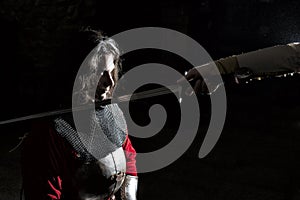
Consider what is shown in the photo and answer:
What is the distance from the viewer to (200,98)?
7.45m

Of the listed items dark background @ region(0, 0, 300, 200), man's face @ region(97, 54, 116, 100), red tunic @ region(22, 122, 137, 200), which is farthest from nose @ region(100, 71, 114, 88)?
red tunic @ region(22, 122, 137, 200)

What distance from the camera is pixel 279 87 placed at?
30.9 ft

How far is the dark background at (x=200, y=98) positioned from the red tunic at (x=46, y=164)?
27 cm

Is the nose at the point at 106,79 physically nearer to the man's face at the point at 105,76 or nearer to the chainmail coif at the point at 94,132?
the man's face at the point at 105,76

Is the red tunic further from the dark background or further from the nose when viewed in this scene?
the nose

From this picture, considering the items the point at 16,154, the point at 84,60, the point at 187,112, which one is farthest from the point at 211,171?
the point at 84,60

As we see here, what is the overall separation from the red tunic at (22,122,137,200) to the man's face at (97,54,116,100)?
0.43 metres

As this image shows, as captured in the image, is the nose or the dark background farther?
the dark background

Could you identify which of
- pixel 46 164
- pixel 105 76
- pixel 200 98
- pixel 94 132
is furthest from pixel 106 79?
pixel 200 98

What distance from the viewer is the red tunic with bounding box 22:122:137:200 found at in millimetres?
1862

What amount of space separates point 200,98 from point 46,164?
5.84m

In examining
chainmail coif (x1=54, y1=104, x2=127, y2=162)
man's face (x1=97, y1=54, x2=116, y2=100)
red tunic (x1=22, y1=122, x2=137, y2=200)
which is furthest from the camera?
man's face (x1=97, y1=54, x2=116, y2=100)

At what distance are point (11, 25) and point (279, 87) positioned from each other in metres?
7.13

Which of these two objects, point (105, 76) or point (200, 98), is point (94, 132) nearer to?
point (105, 76)
